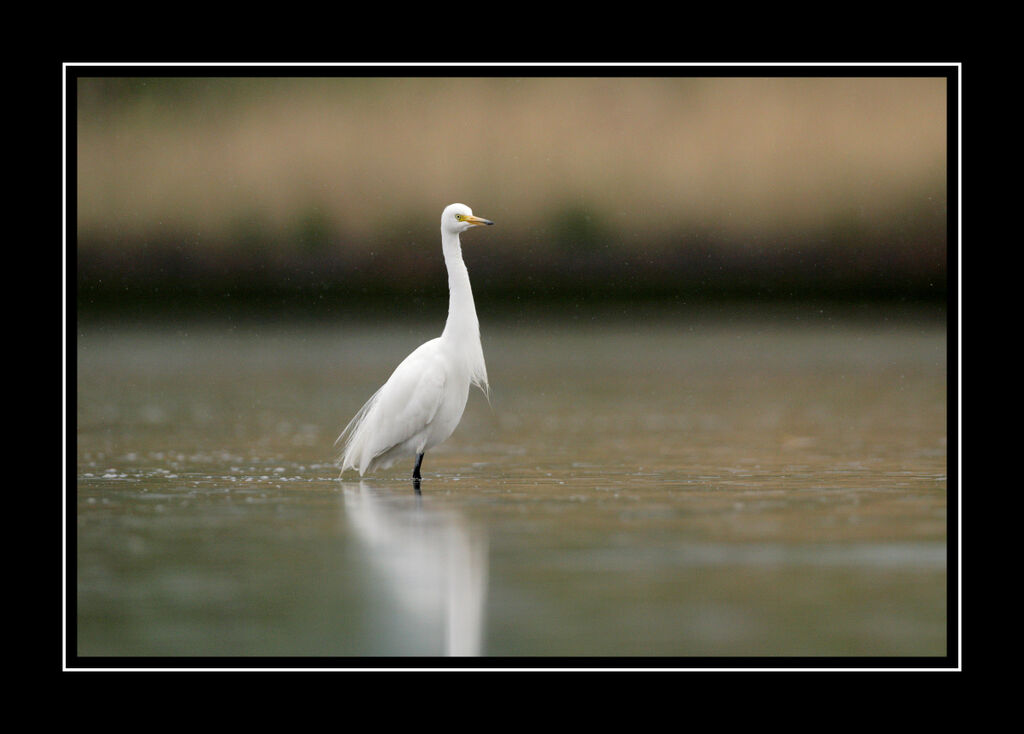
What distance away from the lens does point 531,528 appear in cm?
622

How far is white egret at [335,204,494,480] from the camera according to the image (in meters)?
7.49

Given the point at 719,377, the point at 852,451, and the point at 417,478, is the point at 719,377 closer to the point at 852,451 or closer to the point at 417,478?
the point at 852,451

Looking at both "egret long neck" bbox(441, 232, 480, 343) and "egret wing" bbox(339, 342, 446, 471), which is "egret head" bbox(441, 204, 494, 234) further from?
"egret wing" bbox(339, 342, 446, 471)

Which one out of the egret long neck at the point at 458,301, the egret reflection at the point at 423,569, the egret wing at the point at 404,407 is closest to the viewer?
the egret reflection at the point at 423,569

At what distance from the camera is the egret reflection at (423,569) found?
15.4 ft

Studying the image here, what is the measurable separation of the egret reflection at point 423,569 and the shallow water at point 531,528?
0.05ft

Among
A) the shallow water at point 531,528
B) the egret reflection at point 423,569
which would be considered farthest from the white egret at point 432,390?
the egret reflection at point 423,569

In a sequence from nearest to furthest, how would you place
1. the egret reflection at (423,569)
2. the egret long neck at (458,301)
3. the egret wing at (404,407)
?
the egret reflection at (423,569) < the egret wing at (404,407) < the egret long neck at (458,301)

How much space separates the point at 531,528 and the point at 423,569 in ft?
2.77

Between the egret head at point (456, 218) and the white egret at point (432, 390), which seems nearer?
the white egret at point (432, 390)

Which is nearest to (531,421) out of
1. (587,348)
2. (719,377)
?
(719,377)

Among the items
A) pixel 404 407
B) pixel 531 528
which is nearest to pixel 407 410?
pixel 404 407

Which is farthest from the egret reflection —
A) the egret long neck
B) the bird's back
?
the egret long neck

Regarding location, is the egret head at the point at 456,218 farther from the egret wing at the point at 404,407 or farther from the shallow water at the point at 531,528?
the shallow water at the point at 531,528
